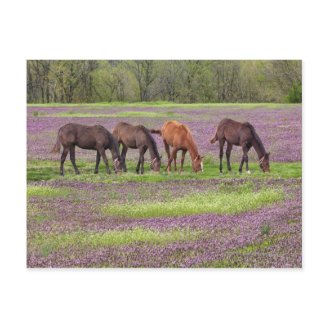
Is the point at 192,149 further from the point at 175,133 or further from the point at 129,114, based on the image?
the point at 129,114

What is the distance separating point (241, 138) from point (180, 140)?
0.75 m

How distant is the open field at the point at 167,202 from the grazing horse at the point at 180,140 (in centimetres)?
8

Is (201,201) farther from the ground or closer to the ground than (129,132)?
closer to the ground

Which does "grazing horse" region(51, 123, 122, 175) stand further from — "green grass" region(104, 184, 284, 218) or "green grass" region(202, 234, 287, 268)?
"green grass" region(202, 234, 287, 268)

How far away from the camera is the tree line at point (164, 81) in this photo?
9758mm

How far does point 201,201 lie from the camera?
9.93m

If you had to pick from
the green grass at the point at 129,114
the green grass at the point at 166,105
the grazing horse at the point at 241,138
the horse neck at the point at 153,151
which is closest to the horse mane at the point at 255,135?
the grazing horse at the point at 241,138

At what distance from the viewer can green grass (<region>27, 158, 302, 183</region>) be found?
9875 millimetres

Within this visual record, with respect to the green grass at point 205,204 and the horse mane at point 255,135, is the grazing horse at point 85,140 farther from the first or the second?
the horse mane at point 255,135

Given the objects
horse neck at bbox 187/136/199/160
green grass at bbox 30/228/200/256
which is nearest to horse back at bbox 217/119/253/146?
horse neck at bbox 187/136/199/160

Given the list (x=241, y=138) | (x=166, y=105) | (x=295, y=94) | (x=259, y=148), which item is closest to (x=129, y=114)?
(x=166, y=105)
